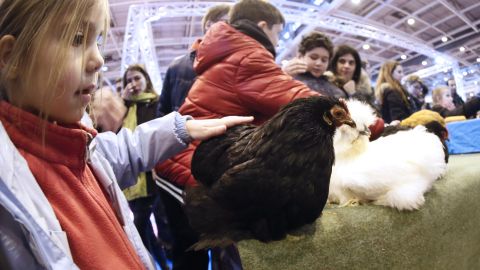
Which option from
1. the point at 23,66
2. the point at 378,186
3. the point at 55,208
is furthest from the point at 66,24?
the point at 378,186

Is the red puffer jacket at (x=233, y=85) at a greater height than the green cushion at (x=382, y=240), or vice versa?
the red puffer jacket at (x=233, y=85)

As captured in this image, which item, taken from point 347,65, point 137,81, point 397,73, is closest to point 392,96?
point 397,73

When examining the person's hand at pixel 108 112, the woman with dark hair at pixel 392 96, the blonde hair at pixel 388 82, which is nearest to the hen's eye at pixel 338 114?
the person's hand at pixel 108 112

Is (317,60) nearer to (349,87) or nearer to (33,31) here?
(349,87)

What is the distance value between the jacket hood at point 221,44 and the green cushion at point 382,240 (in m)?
0.60

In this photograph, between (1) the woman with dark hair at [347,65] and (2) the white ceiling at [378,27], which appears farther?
(2) the white ceiling at [378,27]

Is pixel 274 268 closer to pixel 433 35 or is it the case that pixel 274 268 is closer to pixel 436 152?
pixel 436 152

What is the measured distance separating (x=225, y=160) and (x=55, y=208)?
39 centimetres

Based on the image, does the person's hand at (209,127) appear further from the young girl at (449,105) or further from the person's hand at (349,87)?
the young girl at (449,105)

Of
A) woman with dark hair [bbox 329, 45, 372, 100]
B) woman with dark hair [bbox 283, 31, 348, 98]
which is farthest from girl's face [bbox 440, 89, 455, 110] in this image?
woman with dark hair [bbox 283, 31, 348, 98]

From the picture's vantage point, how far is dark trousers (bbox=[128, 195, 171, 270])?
2.09 metres

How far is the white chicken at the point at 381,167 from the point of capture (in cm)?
88

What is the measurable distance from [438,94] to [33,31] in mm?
4090

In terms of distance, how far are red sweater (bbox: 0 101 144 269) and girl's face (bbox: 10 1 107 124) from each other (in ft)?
0.08
